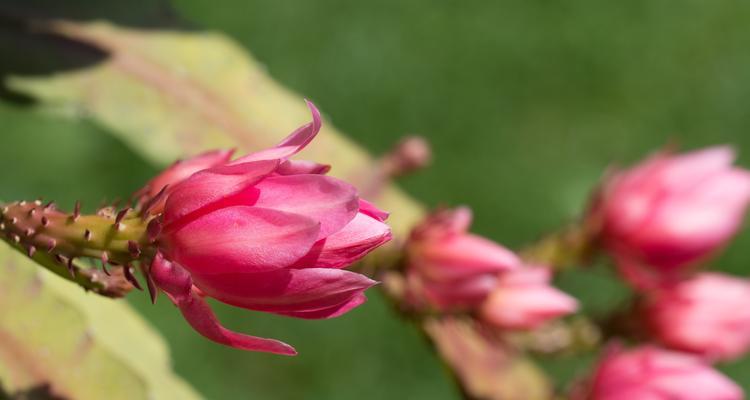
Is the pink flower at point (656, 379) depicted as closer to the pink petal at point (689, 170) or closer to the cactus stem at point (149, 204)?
the pink petal at point (689, 170)

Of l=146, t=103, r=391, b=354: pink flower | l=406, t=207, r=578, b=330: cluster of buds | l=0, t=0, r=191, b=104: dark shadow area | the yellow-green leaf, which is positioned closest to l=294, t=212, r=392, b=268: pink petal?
l=146, t=103, r=391, b=354: pink flower

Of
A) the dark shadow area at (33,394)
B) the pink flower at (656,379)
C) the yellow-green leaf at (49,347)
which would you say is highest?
the pink flower at (656,379)

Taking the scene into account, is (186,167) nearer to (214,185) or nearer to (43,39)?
(214,185)

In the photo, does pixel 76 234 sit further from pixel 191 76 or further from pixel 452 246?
pixel 191 76

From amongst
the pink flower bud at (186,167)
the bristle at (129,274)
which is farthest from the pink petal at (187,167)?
the bristle at (129,274)

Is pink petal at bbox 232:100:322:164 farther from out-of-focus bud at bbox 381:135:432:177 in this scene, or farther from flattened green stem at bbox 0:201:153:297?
out-of-focus bud at bbox 381:135:432:177

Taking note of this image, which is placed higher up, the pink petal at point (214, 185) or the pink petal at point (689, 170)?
the pink petal at point (689, 170)

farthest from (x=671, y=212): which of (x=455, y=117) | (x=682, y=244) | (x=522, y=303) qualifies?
(x=455, y=117)
